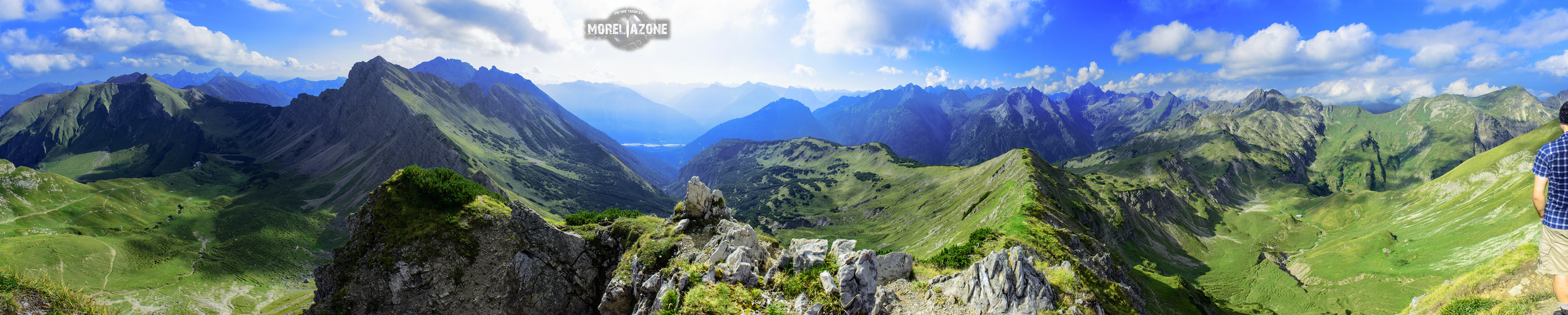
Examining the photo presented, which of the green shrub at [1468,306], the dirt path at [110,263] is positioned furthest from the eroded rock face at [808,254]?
the dirt path at [110,263]

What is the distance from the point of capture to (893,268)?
2464 centimetres

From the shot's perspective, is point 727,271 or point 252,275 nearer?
point 727,271

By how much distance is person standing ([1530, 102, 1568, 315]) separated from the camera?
34.7 feet

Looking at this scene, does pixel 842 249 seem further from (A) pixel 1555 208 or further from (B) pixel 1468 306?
(B) pixel 1468 306

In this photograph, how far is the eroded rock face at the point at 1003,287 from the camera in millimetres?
21469

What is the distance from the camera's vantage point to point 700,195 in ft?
114

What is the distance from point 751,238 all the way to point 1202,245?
598 feet

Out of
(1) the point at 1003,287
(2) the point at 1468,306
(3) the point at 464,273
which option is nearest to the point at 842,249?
(1) the point at 1003,287

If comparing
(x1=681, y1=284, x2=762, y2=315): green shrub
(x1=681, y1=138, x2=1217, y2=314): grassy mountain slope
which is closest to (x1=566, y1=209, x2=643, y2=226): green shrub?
(x1=681, y1=284, x2=762, y2=315): green shrub

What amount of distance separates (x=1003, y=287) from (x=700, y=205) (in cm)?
2089

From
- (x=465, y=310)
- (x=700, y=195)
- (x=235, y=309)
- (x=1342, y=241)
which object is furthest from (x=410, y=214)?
(x=1342, y=241)

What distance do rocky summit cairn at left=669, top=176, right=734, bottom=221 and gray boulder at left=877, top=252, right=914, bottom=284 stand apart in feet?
45.4

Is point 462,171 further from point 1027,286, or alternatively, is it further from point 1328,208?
point 1328,208

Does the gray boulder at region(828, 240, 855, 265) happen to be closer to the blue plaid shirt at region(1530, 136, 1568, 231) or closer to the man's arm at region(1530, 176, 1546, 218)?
the man's arm at region(1530, 176, 1546, 218)
